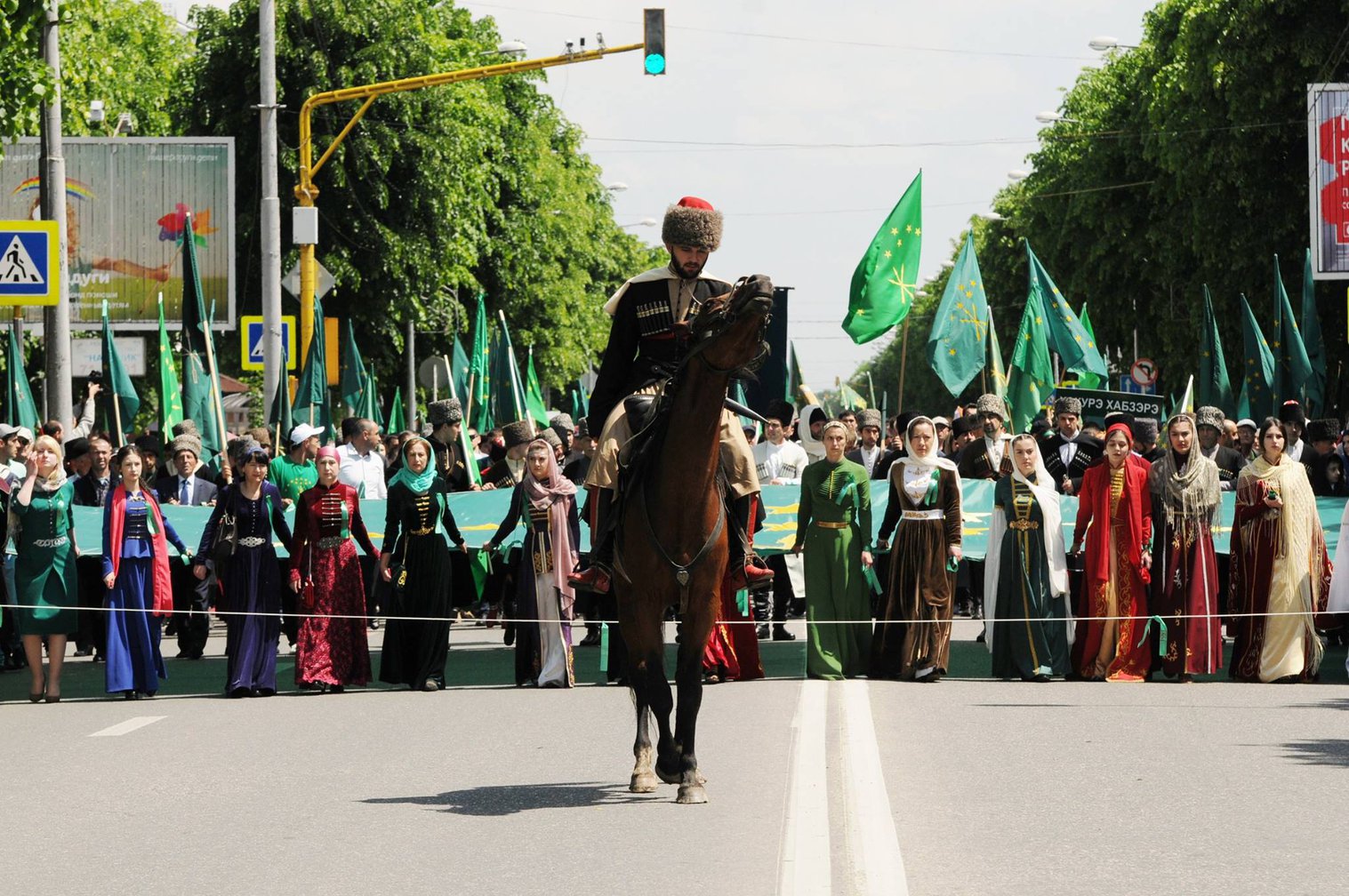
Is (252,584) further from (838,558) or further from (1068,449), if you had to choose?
(1068,449)

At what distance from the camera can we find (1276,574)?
1586 centimetres

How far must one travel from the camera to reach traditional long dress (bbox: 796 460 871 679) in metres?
16.0

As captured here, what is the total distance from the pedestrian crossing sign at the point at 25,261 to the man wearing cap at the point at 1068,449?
884 cm

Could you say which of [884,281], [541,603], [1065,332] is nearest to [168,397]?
[884,281]

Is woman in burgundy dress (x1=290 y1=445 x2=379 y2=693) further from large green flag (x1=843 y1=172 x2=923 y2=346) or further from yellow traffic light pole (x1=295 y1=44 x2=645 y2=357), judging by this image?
yellow traffic light pole (x1=295 y1=44 x2=645 y2=357)

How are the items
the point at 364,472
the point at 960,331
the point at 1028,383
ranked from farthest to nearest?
1. the point at 960,331
2. the point at 1028,383
3. the point at 364,472

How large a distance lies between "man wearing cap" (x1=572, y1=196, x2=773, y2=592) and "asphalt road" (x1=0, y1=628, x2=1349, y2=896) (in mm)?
1111

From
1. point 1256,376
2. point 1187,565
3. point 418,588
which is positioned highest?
point 1256,376

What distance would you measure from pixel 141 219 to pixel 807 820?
33177mm

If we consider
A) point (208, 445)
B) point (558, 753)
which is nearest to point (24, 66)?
Result: point (208, 445)

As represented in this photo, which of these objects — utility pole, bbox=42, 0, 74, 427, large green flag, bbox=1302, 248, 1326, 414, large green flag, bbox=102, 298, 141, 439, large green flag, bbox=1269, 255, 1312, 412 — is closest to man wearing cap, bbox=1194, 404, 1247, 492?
large green flag, bbox=1269, 255, 1312, 412

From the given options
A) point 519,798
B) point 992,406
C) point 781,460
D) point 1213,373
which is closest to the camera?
point 519,798

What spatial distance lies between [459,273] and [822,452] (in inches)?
1003

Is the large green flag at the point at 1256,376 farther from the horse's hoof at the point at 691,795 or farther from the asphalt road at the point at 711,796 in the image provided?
the horse's hoof at the point at 691,795
